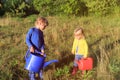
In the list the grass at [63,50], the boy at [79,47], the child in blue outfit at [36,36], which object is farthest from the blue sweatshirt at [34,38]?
the boy at [79,47]

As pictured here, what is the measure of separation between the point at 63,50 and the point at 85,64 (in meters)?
1.31

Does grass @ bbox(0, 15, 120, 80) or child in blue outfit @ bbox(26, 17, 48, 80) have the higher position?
child in blue outfit @ bbox(26, 17, 48, 80)

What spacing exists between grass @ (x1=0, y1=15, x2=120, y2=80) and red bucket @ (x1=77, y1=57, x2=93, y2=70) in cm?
11

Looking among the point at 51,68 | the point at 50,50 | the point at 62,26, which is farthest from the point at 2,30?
the point at 51,68

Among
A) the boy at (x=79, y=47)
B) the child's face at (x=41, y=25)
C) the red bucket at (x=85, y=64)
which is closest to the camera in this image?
the child's face at (x=41, y=25)

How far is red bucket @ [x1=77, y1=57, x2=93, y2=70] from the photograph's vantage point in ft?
20.9

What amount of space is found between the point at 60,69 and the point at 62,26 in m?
4.18

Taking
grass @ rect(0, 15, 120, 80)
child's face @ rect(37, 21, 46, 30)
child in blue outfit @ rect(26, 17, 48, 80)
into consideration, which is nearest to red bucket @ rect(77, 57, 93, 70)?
grass @ rect(0, 15, 120, 80)

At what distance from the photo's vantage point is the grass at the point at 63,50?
6.39m

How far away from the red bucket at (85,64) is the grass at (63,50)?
111mm

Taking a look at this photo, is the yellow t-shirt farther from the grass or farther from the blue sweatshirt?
the blue sweatshirt

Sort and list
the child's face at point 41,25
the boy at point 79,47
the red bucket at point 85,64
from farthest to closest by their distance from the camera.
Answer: the boy at point 79,47 → the red bucket at point 85,64 → the child's face at point 41,25

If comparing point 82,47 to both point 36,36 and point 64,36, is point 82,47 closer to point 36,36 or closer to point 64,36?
point 36,36

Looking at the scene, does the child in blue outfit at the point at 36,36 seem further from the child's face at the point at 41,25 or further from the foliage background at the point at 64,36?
the foliage background at the point at 64,36
